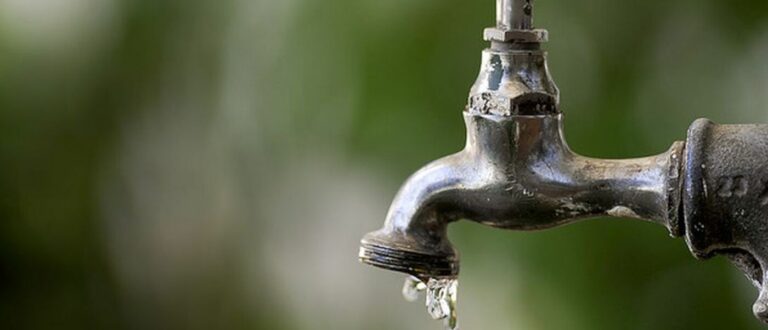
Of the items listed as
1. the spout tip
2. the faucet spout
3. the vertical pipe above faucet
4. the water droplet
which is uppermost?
the vertical pipe above faucet

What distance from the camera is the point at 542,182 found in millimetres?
619

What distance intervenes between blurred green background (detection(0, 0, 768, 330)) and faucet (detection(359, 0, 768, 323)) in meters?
0.41

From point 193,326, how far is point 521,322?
1.91 ft

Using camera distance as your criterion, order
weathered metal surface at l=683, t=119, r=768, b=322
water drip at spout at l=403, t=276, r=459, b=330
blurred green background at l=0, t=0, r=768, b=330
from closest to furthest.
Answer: weathered metal surface at l=683, t=119, r=768, b=322, water drip at spout at l=403, t=276, r=459, b=330, blurred green background at l=0, t=0, r=768, b=330

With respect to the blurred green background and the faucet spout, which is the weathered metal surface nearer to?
the faucet spout

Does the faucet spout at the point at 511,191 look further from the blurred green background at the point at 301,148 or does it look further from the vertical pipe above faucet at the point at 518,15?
the blurred green background at the point at 301,148

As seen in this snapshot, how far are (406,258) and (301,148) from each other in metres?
0.73

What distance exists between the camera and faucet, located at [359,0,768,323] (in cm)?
55

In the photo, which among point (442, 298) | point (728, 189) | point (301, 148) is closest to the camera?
point (728, 189)

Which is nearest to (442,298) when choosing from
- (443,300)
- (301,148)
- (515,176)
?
(443,300)

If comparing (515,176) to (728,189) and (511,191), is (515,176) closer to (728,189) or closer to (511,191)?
(511,191)

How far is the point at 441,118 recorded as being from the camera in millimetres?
1182

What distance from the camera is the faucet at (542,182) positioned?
55 centimetres

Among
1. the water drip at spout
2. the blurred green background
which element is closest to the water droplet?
the water drip at spout
